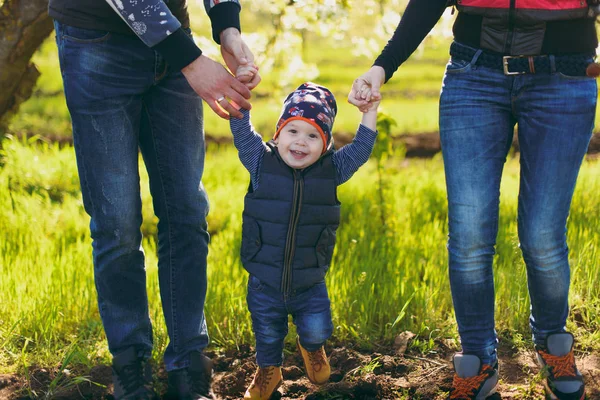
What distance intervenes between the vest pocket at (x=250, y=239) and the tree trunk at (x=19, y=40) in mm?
2240

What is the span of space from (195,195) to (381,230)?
2.22 m

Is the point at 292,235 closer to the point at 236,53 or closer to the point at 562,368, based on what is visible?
the point at 236,53

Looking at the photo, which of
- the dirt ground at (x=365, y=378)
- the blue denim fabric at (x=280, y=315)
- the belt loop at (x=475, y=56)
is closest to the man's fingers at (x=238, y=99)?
the blue denim fabric at (x=280, y=315)

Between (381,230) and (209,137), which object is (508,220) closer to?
(381,230)

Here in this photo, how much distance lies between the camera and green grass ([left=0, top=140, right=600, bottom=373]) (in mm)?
3334

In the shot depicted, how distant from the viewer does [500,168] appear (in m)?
2.61

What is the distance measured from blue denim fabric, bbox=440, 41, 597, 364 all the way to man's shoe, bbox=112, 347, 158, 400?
119 centimetres

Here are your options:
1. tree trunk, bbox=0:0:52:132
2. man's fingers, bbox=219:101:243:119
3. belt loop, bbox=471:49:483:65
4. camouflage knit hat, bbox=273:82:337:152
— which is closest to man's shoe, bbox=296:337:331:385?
camouflage knit hat, bbox=273:82:337:152

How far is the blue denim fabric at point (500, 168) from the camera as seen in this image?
246cm

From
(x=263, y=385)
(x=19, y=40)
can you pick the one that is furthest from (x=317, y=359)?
(x=19, y=40)

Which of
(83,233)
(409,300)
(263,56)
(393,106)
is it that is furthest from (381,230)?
(393,106)

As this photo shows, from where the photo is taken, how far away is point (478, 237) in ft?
8.43

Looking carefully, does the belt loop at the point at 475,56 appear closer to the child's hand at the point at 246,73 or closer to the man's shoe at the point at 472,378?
the child's hand at the point at 246,73

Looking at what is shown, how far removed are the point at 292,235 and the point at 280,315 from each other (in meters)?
0.34
